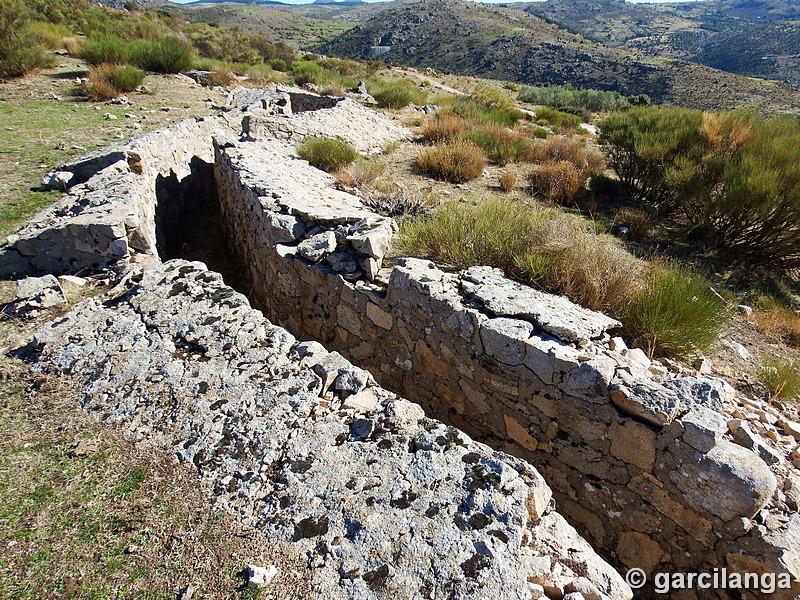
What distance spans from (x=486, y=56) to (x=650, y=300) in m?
51.2

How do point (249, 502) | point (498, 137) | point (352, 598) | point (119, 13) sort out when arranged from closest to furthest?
point (352, 598), point (249, 502), point (498, 137), point (119, 13)

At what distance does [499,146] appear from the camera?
9117 mm

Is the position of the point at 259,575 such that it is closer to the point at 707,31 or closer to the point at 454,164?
the point at 454,164

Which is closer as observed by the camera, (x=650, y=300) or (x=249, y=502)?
(x=249, y=502)

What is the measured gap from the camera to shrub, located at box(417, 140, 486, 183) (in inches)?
301

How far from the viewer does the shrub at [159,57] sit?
1238 centimetres

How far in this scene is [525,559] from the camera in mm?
1692

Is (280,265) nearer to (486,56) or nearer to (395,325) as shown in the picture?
(395,325)

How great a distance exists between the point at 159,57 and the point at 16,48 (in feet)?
10.7

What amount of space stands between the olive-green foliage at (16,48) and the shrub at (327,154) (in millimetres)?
8629

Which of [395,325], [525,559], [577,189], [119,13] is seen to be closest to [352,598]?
[525,559]

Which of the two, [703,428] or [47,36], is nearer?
[703,428]

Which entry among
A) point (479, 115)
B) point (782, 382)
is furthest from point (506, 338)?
point (479, 115)

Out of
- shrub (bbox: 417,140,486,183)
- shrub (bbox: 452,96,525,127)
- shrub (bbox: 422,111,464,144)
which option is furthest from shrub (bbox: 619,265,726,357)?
shrub (bbox: 452,96,525,127)
